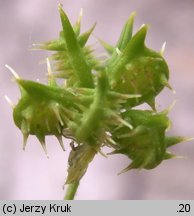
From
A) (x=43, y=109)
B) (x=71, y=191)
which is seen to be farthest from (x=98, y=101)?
(x=71, y=191)

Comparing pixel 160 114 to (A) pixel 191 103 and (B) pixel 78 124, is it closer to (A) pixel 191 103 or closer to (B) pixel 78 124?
(B) pixel 78 124

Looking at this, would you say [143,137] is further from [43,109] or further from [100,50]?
[100,50]

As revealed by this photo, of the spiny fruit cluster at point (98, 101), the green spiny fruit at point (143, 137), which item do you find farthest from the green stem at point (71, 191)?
the green spiny fruit at point (143, 137)

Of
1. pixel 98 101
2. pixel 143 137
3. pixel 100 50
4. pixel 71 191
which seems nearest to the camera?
pixel 98 101

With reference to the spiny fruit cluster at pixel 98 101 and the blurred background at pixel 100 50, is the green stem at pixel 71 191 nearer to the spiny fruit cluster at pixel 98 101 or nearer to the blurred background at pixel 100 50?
the spiny fruit cluster at pixel 98 101

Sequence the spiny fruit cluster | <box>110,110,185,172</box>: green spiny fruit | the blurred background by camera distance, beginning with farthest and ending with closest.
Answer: the blurred background
<box>110,110,185,172</box>: green spiny fruit
the spiny fruit cluster

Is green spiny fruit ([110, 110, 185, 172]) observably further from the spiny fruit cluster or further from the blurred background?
the blurred background

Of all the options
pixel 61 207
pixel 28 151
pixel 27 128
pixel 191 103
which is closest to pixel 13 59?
pixel 28 151

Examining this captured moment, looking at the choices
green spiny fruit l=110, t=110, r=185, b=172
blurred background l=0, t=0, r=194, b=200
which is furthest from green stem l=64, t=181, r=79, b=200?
blurred background l=0, t=0, r=194, b=200
